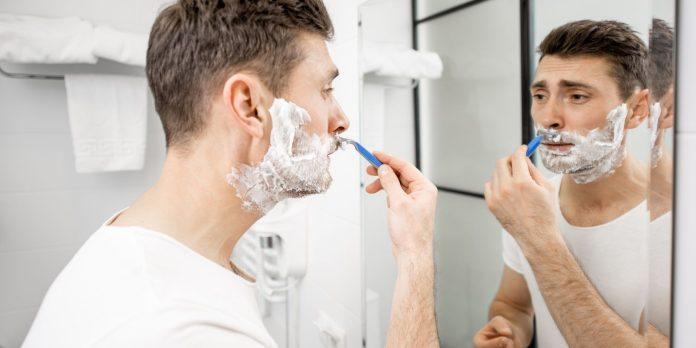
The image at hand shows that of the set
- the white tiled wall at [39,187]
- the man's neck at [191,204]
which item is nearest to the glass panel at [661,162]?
the man's neck at [191,204]

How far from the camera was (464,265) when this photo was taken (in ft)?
2.80

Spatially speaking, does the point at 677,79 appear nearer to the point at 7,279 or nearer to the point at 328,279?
the point at 328,279

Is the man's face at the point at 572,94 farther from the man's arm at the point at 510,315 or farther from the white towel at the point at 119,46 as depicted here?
the white towel at the point at 119,46

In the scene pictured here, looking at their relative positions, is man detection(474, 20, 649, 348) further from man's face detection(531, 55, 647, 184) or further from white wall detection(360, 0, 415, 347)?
white wall detection(360, 0, 415, 347)

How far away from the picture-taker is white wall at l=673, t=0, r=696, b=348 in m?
0.53

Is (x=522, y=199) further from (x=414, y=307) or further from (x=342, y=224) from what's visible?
(x=342, y=224)

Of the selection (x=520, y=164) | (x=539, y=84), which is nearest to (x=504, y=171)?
(x=520, y=164)

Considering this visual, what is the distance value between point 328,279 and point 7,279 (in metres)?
1.09

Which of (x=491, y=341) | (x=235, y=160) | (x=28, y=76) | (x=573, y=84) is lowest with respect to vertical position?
(x=491, y=341)

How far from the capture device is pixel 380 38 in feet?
3.30

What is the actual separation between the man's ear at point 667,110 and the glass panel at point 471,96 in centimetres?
20

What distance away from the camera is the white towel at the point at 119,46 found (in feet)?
4.55

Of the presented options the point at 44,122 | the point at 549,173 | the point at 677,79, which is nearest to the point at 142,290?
the point at 549,173

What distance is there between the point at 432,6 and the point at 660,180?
0.49 meters
